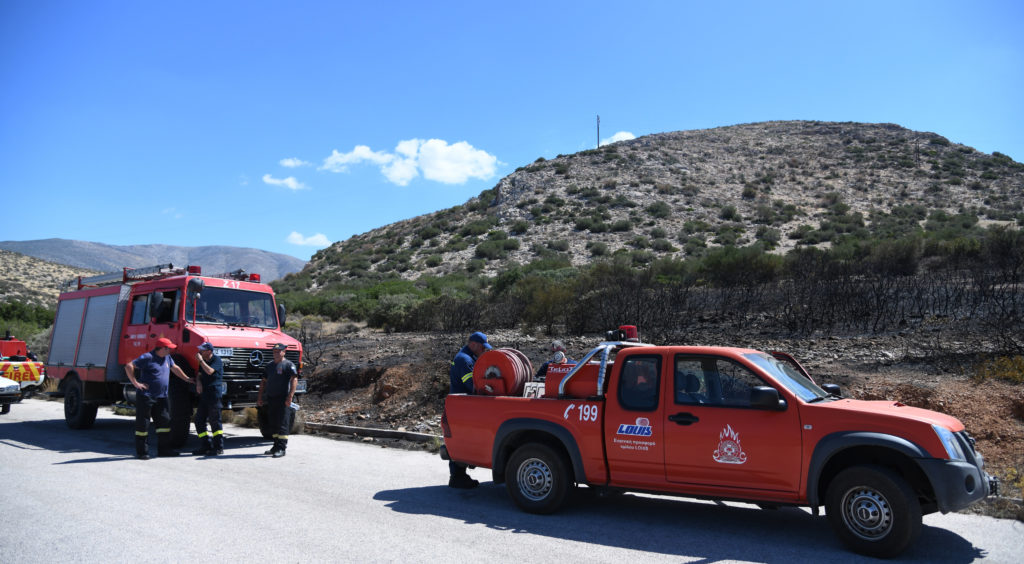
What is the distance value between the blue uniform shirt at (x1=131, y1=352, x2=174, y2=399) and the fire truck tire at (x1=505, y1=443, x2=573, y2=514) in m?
6.26

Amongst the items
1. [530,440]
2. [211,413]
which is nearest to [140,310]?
[211,413]

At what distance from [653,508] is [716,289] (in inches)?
636

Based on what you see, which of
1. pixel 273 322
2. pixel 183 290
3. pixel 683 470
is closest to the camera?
pixel 683 470

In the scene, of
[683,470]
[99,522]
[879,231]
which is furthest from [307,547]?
[879,231]

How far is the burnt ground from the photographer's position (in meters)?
9.17

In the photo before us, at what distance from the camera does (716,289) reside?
74.2 feet

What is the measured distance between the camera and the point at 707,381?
649 cm

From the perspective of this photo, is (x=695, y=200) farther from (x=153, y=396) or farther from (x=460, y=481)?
(x=460, y=481)

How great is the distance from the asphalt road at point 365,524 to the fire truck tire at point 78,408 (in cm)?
410

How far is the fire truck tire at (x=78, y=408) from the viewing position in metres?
13.7

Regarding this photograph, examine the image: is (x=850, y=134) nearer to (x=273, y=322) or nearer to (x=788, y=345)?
(x=788, y=345)

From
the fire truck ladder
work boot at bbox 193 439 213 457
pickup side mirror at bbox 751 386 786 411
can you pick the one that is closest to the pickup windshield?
pickup side mirror at bbox 751 386 786 411

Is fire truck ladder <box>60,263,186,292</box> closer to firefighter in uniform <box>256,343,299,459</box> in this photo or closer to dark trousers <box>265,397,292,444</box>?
firefighter in uniform <box>256,343,299,459</box>

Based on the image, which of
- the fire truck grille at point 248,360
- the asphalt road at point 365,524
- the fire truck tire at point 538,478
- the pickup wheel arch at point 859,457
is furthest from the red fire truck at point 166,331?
the pickup wheel arch at point 859,457
